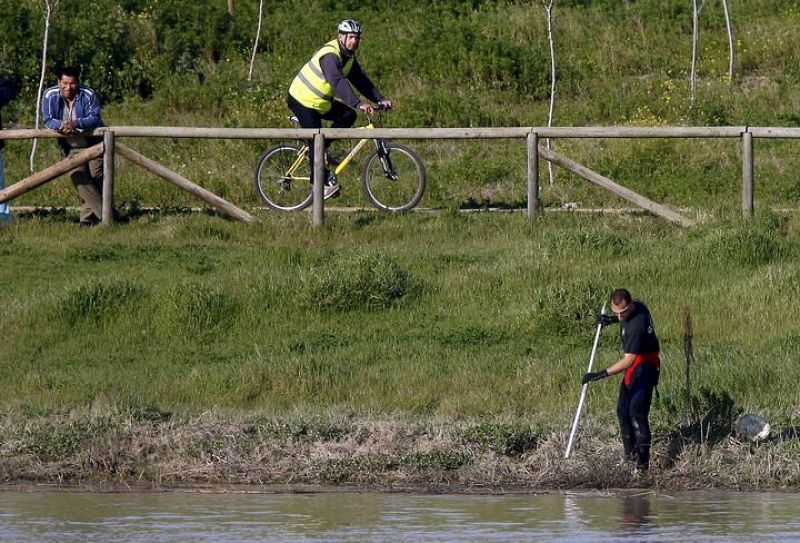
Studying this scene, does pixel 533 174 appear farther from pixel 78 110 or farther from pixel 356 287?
pixel 78 110

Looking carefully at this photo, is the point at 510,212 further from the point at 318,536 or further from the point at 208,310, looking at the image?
the point at 318,536

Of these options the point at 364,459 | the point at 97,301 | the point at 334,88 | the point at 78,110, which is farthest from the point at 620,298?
the point at 78,110

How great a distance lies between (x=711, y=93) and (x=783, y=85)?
3.99 feet

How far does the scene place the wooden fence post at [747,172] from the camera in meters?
16.9

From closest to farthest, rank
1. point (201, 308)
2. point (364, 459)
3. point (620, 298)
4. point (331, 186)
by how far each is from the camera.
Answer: point (620, 298) → point (364, 459) → point (201, 308) → point (331, 186)

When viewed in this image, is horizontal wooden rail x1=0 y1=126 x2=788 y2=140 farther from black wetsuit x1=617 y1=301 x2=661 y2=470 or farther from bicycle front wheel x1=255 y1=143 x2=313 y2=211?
black wetsuit x1=617 y1=301 x2=661 y2=470

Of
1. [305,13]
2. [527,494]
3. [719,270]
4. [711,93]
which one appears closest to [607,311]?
[719,270]

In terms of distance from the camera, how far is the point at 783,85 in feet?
78.4

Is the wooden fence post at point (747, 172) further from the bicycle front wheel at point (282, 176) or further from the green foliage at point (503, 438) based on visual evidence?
the green foliage at point (503, 438)

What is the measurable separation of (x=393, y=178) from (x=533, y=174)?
1519mm

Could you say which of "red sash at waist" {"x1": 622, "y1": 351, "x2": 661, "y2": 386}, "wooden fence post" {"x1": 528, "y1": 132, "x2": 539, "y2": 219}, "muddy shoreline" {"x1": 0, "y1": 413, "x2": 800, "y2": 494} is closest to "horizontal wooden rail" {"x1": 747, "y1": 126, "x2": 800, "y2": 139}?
"wooden fence post" {"x1": 528, "y1": 132, "x2": 539, "y2": 219}

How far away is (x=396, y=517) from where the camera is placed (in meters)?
10.5

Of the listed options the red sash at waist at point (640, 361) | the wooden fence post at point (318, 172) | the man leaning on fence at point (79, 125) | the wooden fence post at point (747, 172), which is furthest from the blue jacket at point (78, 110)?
the red sash at waist at point (640, 361)

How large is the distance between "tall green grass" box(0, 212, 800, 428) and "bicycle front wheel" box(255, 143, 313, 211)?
1.40ft
